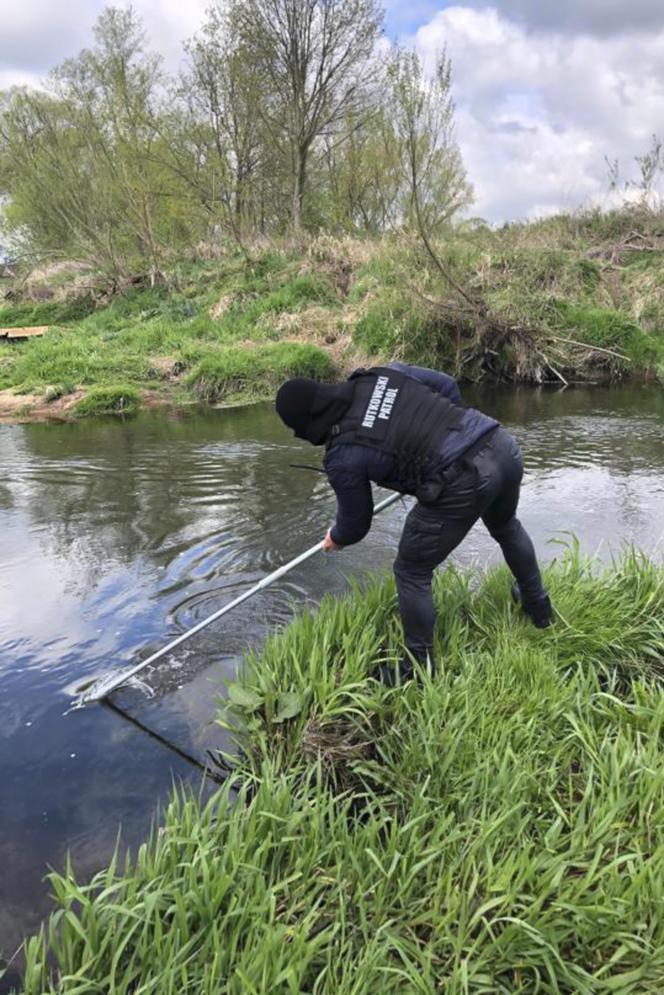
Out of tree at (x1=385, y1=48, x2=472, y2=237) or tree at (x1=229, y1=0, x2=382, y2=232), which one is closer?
tree at (x1=385, y1=48, x2=472, y2=237)

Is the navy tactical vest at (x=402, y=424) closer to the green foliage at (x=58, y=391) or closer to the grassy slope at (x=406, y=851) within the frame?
the grassy slope at (x=406, y=851)

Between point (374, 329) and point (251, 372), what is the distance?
261cm

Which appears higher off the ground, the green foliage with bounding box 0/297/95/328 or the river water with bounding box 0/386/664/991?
the green foliage with bounding box 0/297/95/328

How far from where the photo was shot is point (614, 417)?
32.4ft

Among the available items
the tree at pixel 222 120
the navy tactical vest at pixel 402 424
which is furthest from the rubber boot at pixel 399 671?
the tree at pixel 222 120

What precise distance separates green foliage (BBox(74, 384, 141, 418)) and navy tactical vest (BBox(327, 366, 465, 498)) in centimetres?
956

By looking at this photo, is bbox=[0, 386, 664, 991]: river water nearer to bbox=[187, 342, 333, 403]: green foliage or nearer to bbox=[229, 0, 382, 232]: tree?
bbox=[187, 342, 333, 403]: green foliage

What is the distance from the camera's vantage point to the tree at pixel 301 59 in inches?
722

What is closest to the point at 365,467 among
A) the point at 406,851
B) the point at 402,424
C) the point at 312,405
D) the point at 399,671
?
the point at 402,424

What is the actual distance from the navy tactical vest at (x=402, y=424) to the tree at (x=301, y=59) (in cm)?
1737

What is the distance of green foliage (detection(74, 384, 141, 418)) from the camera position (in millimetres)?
11727

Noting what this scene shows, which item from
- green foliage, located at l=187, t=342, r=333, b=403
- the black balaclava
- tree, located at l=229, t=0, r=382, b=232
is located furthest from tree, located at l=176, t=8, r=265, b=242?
the black balaclava

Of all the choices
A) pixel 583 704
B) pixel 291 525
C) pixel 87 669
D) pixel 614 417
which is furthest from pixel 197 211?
pixel 583 704

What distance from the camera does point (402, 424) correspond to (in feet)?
9.78
